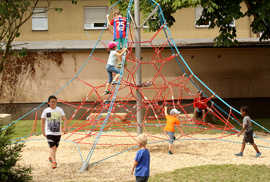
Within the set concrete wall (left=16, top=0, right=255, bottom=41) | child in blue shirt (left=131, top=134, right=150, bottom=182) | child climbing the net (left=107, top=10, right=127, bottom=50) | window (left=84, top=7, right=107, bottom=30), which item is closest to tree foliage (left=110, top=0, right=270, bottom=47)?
child climbing the net (left=107, top=10, right=127, bottom=50)

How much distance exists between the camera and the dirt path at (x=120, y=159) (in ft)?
23.6

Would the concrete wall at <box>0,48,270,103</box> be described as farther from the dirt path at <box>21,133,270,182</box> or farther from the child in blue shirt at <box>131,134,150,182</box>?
the child in blue shirt at <box>131,134,150,182</box>

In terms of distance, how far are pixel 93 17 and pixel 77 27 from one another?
1054 millimetres

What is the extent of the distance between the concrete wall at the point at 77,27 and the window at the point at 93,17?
0.24 m

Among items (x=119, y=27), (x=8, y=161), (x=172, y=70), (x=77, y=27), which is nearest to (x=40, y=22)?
(x=77, y=27)

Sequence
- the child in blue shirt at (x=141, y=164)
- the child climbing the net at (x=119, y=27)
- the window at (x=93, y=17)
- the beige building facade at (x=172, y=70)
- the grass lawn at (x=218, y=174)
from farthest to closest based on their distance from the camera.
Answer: the window at (x=93, y=17) → the beige building facade at (x=172, y=70) → the child climbing the net at (x=119, y=27) → the grass lawn at (x=218, y=174) → the child in blue shirt at (x=141, y=164)

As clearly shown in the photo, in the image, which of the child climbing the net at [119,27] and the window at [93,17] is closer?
the child climbing the net at [119,27]

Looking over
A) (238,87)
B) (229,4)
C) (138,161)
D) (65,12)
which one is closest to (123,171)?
(138,161)

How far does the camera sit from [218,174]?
709cm

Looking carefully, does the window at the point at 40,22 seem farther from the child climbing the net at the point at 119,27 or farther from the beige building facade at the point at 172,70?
the child climbing the net at the point at 119,27

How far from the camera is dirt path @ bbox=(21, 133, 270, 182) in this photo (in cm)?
720

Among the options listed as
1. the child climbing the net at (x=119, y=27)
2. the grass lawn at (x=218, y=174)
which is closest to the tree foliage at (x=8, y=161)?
the grass lawn at (x=218, y=174)

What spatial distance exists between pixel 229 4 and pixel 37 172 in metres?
8.99

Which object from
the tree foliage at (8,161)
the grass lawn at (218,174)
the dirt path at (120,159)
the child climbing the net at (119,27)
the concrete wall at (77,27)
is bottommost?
the dirt path at (120,159)
